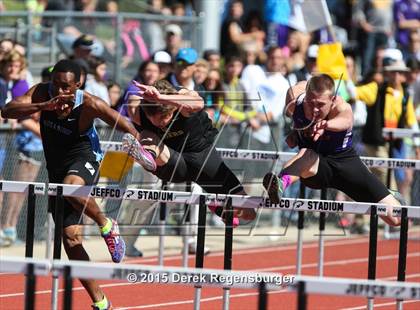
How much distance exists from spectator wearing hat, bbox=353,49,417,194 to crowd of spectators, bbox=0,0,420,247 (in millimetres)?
13

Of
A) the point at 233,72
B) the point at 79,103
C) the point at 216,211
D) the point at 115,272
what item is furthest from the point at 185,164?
the point at 233,72

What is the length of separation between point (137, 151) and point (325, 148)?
5.85 ft

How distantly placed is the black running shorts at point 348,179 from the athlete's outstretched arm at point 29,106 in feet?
7.64

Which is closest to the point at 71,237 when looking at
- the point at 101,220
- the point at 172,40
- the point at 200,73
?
the point at 101,220

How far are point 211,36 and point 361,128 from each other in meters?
3.31

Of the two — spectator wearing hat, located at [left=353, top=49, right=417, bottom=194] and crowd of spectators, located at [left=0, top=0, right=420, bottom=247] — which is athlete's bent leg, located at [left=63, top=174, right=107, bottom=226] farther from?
spectator wearing hat, located at [left=353, top=49, right=417, bottom=194]

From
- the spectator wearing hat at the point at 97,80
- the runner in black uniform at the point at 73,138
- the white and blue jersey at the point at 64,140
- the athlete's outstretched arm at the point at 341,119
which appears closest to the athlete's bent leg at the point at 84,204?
the runner in black uniform at the point at 73,138

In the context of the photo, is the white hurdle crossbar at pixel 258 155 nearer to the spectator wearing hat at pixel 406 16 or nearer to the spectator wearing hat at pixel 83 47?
the spectator wearing hat at pixel 83 47

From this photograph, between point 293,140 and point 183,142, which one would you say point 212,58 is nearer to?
point 183,142

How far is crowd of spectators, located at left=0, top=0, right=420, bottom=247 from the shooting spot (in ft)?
42.5

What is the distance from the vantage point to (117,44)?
53.4 feet

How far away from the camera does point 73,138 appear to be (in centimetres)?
930

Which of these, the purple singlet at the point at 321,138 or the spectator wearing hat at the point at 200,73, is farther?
the spectator wearing hat at the point at 200,73

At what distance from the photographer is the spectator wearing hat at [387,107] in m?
14.7
